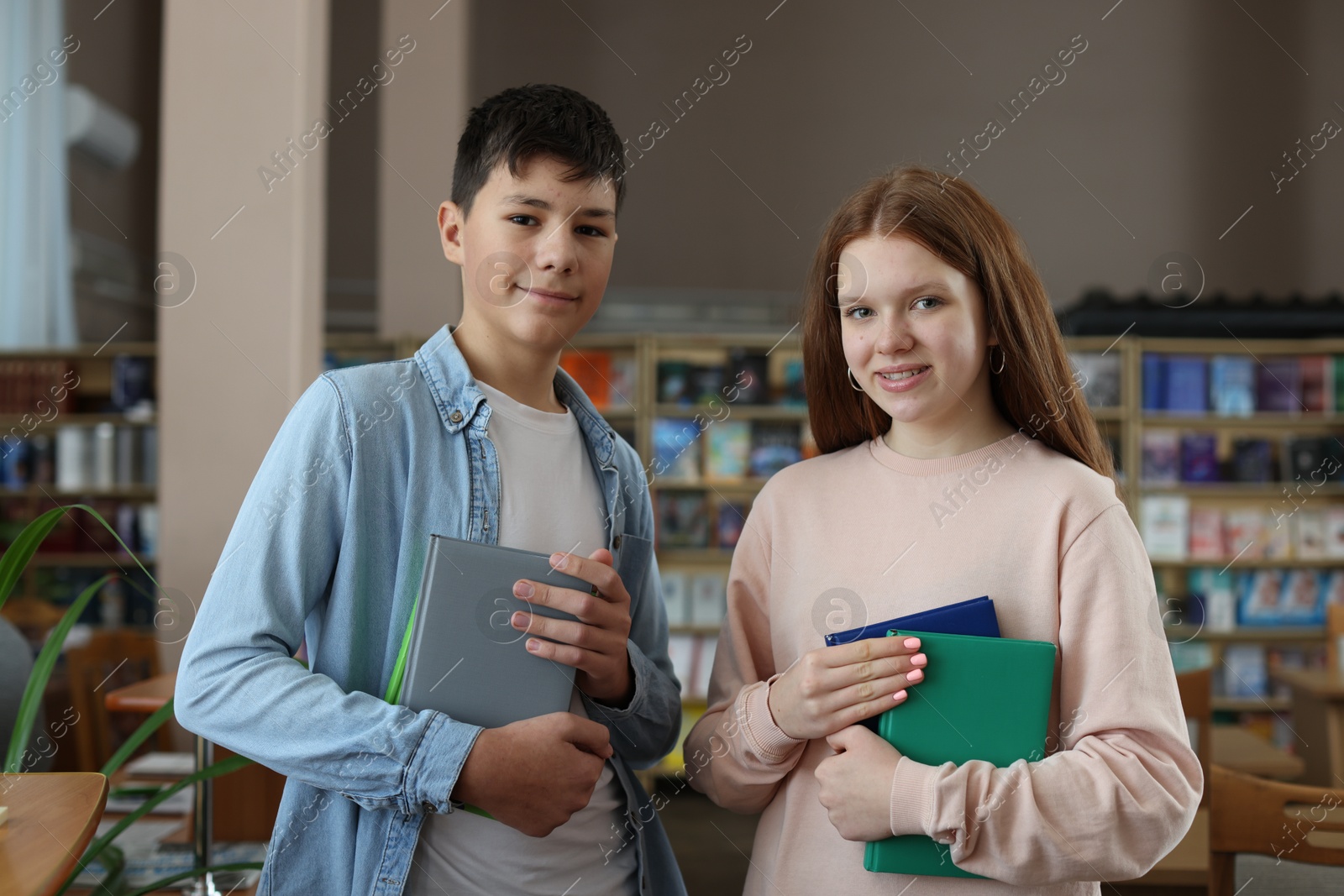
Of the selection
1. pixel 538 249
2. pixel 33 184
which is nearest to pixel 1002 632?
pixel 538 249

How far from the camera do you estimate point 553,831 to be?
1177 mm

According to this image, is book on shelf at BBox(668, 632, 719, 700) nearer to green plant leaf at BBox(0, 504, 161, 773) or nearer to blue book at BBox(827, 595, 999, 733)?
green plant leaf at BBox(0, 504, 161, 773)

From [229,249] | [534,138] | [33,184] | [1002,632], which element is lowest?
[1002,632]

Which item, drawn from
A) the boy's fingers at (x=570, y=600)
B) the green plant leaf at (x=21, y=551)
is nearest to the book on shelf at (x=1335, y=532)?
the boy's fingers at (x=570, y=600)

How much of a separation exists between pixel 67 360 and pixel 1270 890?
19.6 ft

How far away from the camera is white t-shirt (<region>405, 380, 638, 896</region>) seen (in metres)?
1.13

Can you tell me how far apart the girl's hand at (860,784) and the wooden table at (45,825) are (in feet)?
2.58

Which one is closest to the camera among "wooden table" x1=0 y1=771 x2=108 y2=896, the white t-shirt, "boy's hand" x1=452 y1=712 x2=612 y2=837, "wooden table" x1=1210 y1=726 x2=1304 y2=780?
"wooden table" x1=0 y1=771 x2=108 y2=896

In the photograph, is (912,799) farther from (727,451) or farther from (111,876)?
(727,451)

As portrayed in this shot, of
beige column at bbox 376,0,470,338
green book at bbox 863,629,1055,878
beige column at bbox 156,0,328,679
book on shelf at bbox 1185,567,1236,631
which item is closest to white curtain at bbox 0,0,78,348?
beige column at bbox 376,0,470,338

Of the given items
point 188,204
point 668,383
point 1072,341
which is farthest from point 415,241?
point 1072,341

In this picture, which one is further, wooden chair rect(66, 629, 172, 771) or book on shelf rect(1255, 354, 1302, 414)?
book on shelf rect(1255, 354, 1302, 414)

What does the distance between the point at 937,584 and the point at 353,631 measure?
2.32 feet

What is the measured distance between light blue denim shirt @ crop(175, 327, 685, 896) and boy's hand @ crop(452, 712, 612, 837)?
0.07 ft
